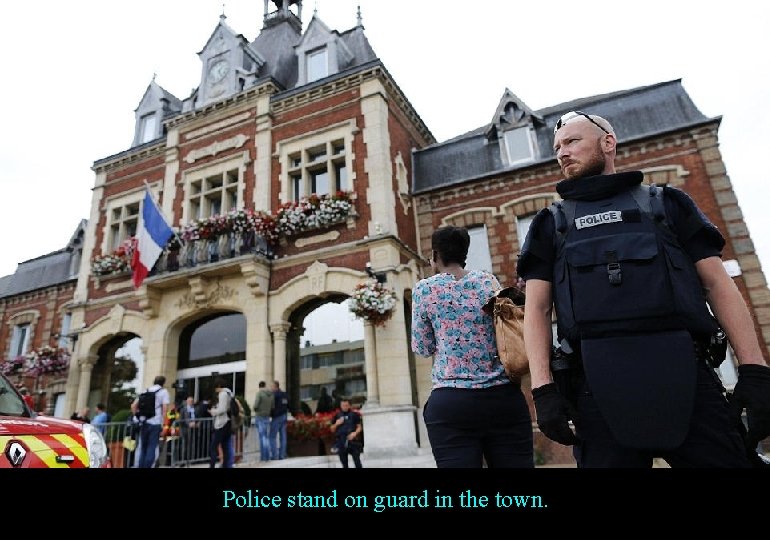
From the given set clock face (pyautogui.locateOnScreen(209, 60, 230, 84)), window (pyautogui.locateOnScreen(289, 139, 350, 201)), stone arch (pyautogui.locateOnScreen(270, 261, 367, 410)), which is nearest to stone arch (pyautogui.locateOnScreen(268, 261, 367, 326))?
stone arch (pyautogui.locateOnScreen(270, 261, 367, 410))

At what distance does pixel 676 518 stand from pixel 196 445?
10055 millimetres

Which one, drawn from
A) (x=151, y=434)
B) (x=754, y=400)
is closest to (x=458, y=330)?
(x=754, y=400)

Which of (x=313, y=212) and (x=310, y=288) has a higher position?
(x=313, y=212)

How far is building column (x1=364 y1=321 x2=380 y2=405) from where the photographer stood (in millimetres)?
10386

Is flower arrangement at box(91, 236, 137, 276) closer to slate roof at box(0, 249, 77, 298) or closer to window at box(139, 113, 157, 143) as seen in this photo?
window at box(139, 113, 157, 143)

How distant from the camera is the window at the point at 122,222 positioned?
15695mm

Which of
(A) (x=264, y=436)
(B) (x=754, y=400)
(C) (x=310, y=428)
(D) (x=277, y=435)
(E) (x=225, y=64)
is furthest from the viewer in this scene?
(E) (x=225, y=64)

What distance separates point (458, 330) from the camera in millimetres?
2537

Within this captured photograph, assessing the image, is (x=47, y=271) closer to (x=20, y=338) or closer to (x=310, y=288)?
(x=20, y=338)

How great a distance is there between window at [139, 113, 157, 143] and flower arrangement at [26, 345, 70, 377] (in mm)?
8087

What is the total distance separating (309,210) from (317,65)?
18.0ft

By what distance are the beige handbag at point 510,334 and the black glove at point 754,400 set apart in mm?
905

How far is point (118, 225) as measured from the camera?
16.0 m

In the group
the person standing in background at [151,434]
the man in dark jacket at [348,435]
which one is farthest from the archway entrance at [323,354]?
the person standing in background at [151,434]
